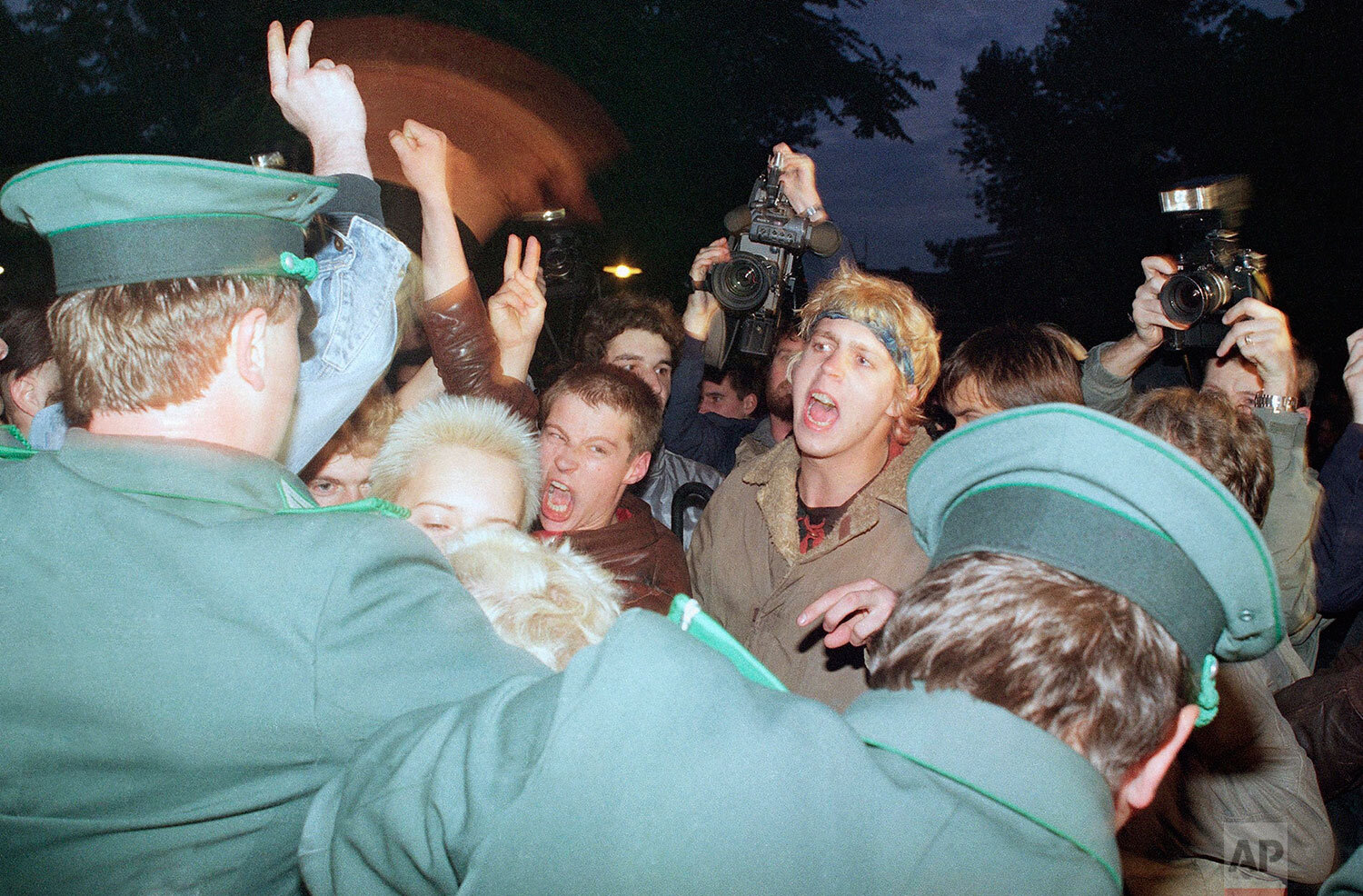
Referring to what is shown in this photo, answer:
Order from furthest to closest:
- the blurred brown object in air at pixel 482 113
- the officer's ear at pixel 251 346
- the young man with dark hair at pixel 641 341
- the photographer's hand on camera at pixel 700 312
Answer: the blurred brown object in air at pixel 482 113, the young man with dark hair at pixel 641 341, the photographer's hand on camera at pixel 700 312, the officer's ear at pixel 251 346

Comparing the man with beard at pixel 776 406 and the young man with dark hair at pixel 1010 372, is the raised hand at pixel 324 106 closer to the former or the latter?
the young man with dark hair at pixel 1010 372

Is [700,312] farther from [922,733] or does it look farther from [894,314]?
[922,733]

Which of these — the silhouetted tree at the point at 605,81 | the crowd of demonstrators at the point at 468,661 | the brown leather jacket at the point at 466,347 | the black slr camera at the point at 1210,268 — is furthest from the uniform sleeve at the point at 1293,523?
the silhouetted tree at the point at 605,81

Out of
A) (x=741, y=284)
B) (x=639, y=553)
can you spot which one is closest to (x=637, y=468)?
(x=639, y=553)

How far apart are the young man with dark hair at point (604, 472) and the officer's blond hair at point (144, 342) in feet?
5.35

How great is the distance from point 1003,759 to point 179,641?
0.95 m

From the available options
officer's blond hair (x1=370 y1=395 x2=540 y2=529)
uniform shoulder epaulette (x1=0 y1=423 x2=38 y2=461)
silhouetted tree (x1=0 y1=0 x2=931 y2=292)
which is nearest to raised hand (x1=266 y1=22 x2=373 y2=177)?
officer's blond hair (x1=370 y1=395 x2=540 y2=529)

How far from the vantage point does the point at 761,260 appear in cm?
362

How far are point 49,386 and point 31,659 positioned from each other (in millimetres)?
2212

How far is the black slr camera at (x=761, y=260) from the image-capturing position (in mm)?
3541

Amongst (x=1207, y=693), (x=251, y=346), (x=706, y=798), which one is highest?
(x=251, y=346)

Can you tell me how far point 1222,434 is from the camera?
223 centimetres

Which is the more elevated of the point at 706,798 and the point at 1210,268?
the point at 706,798

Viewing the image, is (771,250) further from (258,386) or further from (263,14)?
(263,14)
